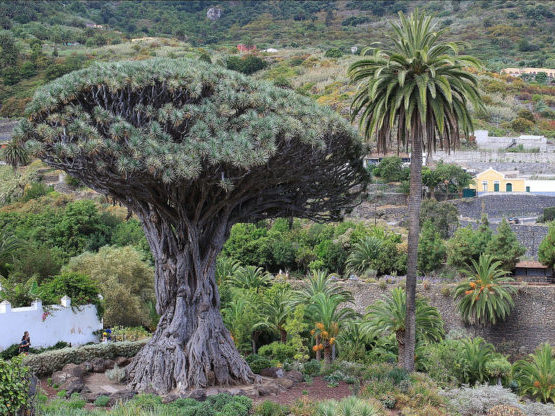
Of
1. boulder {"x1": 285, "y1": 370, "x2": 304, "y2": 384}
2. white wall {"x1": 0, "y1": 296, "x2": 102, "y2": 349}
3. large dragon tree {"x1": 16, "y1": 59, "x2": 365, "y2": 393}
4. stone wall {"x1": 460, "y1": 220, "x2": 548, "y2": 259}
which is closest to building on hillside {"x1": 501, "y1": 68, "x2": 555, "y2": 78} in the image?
stone wall {"x1": 460, "y1": 220, "x2": 548, "y2": 259}

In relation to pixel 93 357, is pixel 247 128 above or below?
above

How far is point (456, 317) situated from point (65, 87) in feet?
76.9

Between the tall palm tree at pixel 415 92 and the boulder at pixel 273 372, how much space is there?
3.90 meters

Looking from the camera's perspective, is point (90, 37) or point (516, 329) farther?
point (90, 37)

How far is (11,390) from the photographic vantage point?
45.2 ft

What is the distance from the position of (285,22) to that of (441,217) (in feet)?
376

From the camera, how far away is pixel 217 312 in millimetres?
21016

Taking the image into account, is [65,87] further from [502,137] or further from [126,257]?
[502,137]

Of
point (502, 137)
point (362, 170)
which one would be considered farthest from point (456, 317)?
point (502, 137)

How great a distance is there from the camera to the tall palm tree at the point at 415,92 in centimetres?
2033

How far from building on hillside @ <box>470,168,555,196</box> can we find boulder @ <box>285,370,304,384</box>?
41.9 meters

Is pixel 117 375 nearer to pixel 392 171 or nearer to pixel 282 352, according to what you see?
pixel 282 352

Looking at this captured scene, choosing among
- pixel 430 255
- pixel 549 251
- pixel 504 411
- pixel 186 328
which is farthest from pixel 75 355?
pixel 549 251

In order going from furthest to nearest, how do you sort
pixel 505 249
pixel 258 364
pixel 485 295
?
1. pixel 505 249
2. pixel 485 295
3. pixel 258 364
